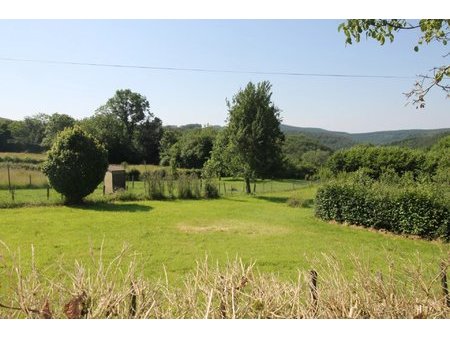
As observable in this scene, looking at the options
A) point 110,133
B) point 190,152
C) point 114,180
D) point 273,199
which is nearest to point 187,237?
point 114,180

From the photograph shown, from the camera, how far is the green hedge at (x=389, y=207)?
491 inches

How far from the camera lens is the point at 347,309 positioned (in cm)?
236

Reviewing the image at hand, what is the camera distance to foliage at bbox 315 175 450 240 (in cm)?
1248

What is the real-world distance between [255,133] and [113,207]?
11575 millimetres

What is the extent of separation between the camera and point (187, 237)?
11430 millimetres

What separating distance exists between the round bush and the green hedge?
10.8 metres

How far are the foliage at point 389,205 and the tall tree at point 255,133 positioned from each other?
29.0 feet

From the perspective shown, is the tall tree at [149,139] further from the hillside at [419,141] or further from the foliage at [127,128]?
the hillside at [419,141]

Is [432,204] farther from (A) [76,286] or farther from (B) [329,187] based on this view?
(A) [76,286]

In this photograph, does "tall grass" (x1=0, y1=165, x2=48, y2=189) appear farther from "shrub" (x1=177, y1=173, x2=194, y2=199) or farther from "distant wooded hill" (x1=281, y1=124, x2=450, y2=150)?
"distant wooded hill" (x1=281, y1=124, x2=450, y2=150)

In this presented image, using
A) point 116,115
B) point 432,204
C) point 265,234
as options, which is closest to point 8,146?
point 116,115

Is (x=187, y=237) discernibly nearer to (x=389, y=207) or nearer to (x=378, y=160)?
→ (x=389, y=207)

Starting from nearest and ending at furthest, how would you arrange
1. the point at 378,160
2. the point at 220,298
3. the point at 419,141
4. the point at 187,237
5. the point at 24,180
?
the point at 220,298, the point at 187,237, the point at 24,180, the point at 378,160, the point at 419,141

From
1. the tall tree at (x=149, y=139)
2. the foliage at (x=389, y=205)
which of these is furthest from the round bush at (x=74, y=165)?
the tall tree at (x=149, y=139)
